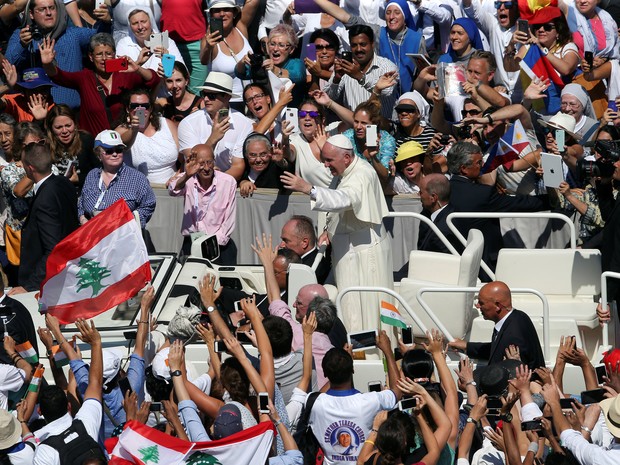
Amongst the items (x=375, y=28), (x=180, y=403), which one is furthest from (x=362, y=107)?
(x=180, y=403)

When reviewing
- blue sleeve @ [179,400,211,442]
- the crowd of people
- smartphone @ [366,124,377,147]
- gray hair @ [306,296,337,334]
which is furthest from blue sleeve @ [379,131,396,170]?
blue sleeve @ [179,400,211,442]

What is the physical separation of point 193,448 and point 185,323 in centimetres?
186

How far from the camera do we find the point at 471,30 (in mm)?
16188

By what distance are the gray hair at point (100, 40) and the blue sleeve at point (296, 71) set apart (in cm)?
187

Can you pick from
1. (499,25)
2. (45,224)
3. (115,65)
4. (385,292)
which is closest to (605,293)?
(385,292)

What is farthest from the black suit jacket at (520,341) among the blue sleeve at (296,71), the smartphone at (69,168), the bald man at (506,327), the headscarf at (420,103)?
the blue sleeve at (296,71)

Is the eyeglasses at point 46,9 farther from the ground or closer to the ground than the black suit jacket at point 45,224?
farther from the ground

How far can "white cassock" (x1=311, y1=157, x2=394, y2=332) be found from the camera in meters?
12.4

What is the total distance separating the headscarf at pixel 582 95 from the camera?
14.7 m

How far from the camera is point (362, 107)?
14523 mm

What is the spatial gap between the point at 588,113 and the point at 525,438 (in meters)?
6.09

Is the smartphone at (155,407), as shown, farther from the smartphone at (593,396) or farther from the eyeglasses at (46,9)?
the eyeglasses at (46,9)

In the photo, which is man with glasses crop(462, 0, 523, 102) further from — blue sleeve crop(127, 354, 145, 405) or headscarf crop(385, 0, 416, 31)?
blue sleeve crop(127, 354, 145, 405)

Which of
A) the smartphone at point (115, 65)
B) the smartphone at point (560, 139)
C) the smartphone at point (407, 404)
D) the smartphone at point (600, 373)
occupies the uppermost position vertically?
the smartphone at point (115, 65)
